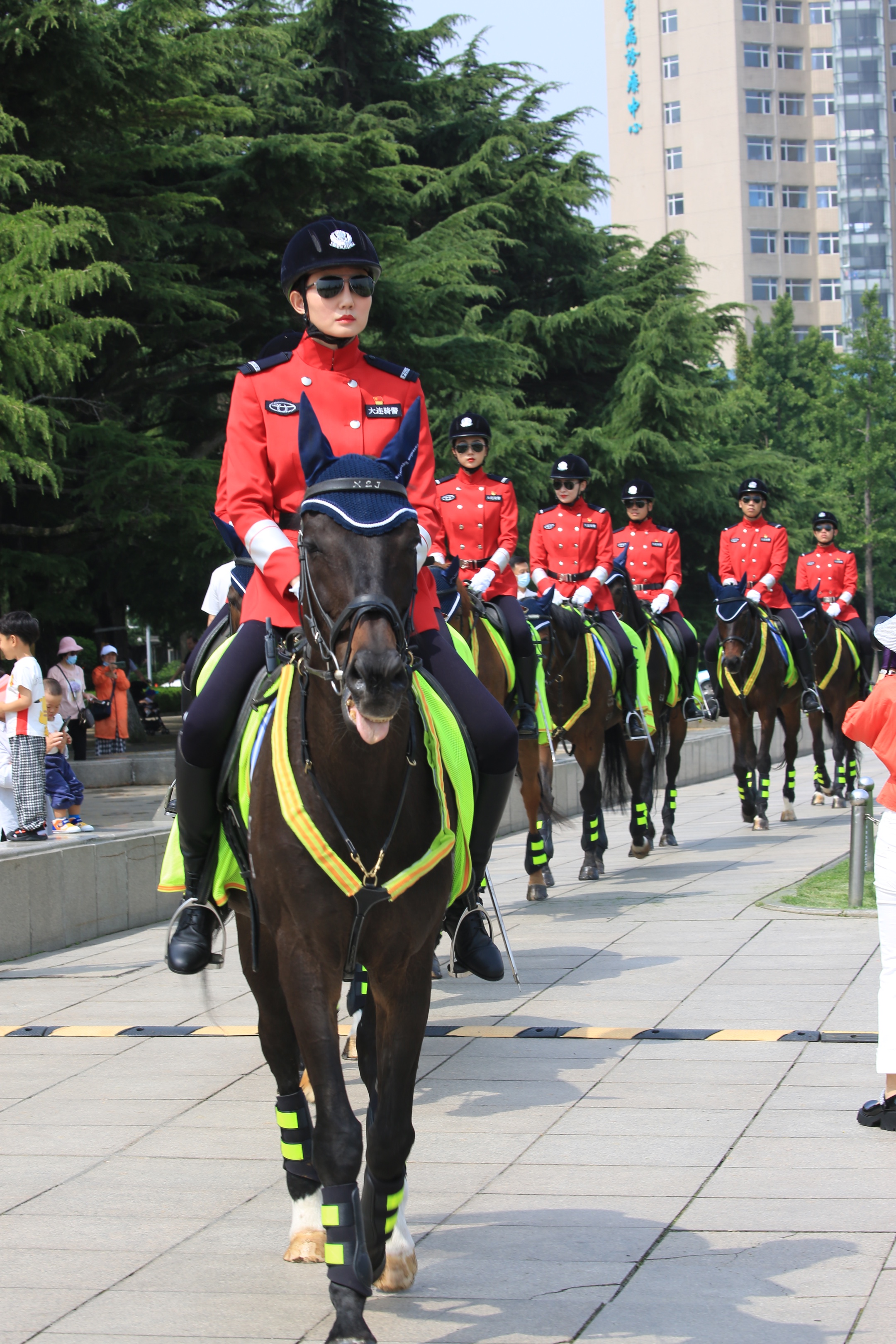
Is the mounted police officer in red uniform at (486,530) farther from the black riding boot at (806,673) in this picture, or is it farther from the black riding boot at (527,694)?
the black riding boot at (806,673)

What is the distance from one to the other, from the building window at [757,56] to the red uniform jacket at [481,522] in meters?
90.6

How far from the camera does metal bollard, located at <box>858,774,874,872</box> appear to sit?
10.1 meters

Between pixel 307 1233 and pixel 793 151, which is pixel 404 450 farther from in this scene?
pixel 793 151

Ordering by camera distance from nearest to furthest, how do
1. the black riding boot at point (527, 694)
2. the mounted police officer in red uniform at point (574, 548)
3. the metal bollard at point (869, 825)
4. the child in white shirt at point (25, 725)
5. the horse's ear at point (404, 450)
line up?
the horse's ear at point (404, 450)
the metal bollard at point (869, 825)
the black riding boot at point (527, 694)
the child in white shirt at point (25, 725)
the mounted police officer in red uniform at point (574, 548)

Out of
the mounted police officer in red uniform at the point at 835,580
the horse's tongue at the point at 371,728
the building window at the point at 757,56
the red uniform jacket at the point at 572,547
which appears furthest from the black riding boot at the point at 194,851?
the building window at the point at 757,56

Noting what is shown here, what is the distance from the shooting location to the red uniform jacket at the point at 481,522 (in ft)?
36.2

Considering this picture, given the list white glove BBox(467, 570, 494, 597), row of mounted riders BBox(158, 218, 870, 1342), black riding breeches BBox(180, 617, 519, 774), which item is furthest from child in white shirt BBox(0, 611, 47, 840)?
black riding breeches BBox(180, 617, 519, 774)

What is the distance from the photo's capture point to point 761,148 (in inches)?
3708

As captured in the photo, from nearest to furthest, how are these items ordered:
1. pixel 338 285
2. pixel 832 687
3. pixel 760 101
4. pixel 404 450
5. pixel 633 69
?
pixel 404 450
pixel 338 285
pixel 832 687
pixel 760 101
pixel 633 69

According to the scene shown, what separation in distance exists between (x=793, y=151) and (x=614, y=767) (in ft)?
295

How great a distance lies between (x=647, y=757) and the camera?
14.7 metres

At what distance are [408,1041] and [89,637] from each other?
3024 cm

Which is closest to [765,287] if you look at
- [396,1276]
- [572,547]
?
[572,547]

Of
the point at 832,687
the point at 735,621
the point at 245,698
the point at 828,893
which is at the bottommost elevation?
the point at 828,893
